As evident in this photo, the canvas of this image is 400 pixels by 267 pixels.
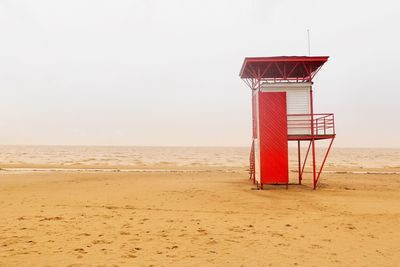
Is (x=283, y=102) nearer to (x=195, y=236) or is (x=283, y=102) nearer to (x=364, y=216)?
(x=364, y=216)

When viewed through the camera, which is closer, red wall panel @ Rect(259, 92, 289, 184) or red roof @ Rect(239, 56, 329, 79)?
red wall panel @ Rect(259, 92, 289, 184)

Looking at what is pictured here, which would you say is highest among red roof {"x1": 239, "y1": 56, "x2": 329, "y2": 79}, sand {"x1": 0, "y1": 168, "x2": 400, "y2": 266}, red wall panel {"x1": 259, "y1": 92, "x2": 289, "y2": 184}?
red roof {"x1": 239, "y1": 56, "x2": 329, "y2": 79}

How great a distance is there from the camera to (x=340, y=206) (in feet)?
52.8

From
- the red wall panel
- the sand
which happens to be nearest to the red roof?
the red wall panel

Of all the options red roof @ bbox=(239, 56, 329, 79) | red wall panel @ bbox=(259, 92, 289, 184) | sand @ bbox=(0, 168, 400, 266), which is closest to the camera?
sand @ bbox=(0, 168, 400, 266)

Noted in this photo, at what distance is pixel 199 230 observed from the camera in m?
11.3

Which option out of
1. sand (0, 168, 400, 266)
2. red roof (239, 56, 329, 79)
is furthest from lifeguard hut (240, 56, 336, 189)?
sand (0, 168, 400, 266)

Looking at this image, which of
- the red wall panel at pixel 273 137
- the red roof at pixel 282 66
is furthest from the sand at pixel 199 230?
the red roof at pixel 282 66

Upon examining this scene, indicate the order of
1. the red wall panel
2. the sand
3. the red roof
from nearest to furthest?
the sand, the red wall panel, the red roof

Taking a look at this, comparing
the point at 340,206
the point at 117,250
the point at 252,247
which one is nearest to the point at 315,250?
the point at 252,247

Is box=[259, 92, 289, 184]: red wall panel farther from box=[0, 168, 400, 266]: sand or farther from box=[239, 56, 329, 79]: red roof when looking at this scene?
box=[0, 168, 400, 266]: sand

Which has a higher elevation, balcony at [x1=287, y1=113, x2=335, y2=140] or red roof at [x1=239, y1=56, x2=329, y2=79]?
red roof at [x1=239, y1=56, x2=329, y2=79]

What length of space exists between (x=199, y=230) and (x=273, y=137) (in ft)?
39.1

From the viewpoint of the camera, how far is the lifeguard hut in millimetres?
21672
